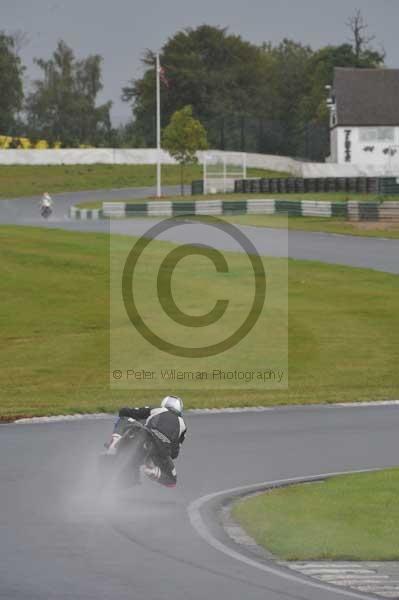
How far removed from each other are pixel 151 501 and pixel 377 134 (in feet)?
314

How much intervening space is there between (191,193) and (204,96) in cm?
4963

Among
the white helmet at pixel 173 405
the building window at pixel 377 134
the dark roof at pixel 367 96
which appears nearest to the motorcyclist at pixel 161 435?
the white helmet at pixel 173 405

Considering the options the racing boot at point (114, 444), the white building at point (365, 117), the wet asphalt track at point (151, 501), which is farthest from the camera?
the white building at point (365, 117)

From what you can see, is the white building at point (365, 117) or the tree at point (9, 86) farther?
the tree at point (9, 86)

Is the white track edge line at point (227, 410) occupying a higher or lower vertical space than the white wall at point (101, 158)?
lower

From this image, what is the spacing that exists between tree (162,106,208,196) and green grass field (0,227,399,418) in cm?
4195

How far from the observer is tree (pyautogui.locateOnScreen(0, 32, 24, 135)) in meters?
144

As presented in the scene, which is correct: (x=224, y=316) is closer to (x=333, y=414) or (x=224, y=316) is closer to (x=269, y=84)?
(x=333, y=414)

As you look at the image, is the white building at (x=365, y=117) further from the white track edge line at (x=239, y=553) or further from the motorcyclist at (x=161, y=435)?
the motorcyclist at (x=161, y=435)

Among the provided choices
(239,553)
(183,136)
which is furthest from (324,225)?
(239,553)

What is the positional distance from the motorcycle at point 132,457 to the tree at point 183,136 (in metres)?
73.8

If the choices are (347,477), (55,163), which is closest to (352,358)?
(347,477)

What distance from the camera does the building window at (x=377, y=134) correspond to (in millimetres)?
105812

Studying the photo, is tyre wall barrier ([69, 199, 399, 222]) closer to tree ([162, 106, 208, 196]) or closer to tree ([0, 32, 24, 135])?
tree ([162, 106, 208, 196])
